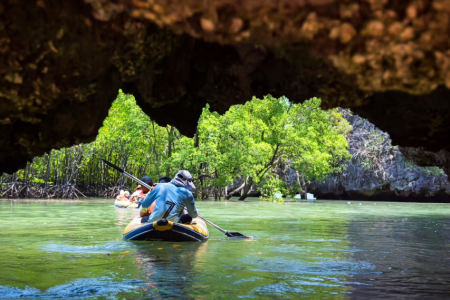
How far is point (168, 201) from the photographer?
36.1 ft

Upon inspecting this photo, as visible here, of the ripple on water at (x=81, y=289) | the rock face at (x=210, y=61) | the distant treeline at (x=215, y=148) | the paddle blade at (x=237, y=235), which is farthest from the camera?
the distant treeline at (x=215, y=148)

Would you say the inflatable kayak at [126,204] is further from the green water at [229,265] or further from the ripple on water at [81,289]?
the ripple on water at [81,289]

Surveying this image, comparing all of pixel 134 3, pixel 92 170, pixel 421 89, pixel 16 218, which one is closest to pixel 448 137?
pixel 421 89

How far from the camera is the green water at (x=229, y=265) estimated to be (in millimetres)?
6707

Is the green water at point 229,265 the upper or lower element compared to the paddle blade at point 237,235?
lower

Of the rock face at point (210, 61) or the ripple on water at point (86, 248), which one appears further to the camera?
the ripple on water at point (86, 248)

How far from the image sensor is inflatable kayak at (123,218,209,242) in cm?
1106

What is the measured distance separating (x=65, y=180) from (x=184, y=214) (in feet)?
81.9

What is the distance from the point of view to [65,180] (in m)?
35.2

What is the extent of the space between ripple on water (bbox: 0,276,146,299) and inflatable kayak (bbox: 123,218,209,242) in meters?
3.73

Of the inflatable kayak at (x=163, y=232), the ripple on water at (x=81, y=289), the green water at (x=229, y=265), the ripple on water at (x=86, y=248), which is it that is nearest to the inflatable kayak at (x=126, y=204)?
the green water at (x=229, y=265)

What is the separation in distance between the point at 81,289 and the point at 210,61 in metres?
3.50

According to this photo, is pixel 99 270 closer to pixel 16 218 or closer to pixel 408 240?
pixel 408 240

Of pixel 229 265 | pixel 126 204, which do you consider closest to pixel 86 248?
pixel 229 265
